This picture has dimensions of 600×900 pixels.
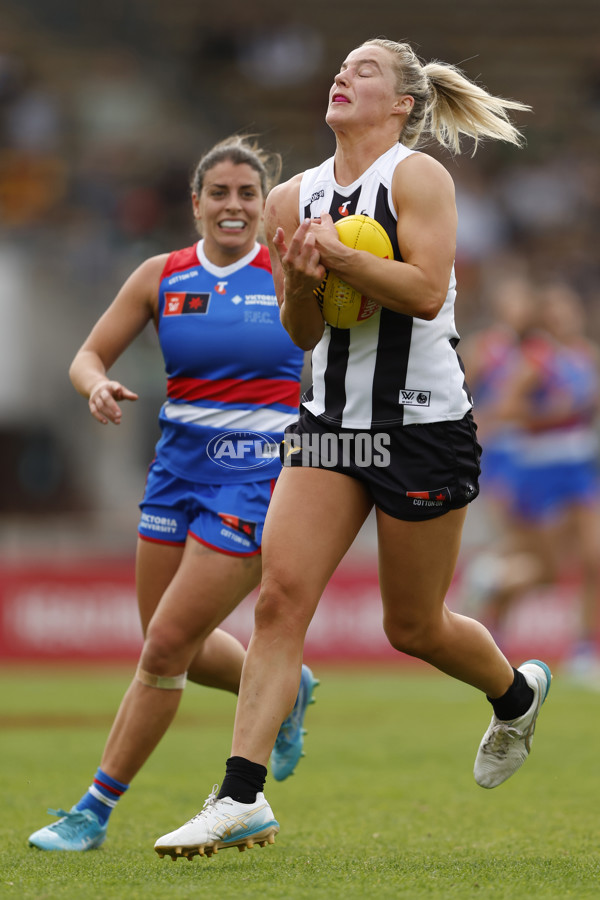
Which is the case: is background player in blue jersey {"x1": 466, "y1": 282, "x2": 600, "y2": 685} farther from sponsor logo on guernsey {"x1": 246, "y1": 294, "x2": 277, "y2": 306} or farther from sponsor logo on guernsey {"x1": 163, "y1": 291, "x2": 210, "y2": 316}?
sponsor logo on guernsey {"x1": 163, "y1": 291, "x2": 210, "y2": 316}

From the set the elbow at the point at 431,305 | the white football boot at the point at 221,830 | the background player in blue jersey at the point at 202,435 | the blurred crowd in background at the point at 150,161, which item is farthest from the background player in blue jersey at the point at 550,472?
the white football boot at the point at 221,830

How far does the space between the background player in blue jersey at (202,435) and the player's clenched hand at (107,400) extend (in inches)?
6.7

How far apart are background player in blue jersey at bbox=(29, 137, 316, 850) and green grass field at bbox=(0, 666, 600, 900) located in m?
0.54

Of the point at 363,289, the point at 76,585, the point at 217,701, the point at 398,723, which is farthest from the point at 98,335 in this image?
the point at 76,585

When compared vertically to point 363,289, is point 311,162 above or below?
above

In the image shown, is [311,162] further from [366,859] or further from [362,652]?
[366,859]

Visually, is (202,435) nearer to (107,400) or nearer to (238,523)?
(238,523)

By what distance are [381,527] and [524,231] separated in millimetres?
14691

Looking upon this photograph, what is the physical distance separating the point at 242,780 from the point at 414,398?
1288mm

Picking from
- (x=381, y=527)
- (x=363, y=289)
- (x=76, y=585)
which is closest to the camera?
(x=363, y=289)

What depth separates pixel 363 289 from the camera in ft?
13.1

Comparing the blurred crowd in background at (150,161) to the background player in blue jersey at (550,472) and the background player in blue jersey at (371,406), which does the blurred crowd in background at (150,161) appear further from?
the background player in blue jersey at (371,406)

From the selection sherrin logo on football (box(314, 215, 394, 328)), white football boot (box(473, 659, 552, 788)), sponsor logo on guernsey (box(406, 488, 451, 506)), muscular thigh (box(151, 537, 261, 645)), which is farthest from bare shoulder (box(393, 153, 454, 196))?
white football boot (box(473, 659, 552, 788))

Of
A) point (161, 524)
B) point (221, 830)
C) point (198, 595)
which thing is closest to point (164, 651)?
point (198, 595)
